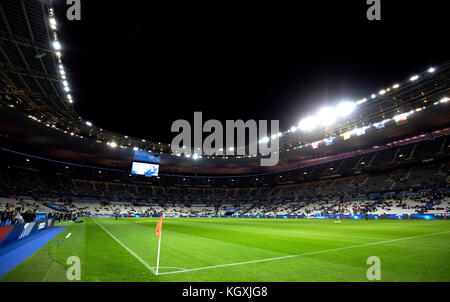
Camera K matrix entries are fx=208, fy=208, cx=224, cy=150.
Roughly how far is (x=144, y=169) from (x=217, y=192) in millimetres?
31251

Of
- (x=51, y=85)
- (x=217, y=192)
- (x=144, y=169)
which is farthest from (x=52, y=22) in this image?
(x=217, y=192)

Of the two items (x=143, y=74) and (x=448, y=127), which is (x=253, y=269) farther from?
(x=448, y=127)

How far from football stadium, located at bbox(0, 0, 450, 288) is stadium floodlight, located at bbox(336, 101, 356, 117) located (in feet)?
0.87

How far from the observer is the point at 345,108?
27.0 metres

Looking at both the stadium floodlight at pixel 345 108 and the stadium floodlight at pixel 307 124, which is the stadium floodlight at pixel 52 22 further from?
the stadium floodlight at pixel 307 124

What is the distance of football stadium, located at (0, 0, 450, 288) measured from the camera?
245 inches

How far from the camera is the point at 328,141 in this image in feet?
123

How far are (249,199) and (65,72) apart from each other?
60363mm

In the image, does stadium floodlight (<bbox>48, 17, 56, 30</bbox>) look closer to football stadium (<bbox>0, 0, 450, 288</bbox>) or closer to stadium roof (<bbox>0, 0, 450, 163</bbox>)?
stadium roof (<bbox>0, 0, 450, 163</bbox>)

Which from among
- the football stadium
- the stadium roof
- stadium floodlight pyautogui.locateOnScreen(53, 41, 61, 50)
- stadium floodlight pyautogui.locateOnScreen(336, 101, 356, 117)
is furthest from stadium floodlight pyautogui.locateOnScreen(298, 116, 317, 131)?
stadium floodlight pyautogui.locateOnScreen(53, 41, 61, 50)

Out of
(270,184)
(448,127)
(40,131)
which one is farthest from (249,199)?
(40,131)

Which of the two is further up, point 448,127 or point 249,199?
point 448,127

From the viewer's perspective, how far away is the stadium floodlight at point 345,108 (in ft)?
85.1

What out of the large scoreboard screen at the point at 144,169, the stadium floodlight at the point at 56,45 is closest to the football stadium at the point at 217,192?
the stadium floodlight at the point at 56,45
